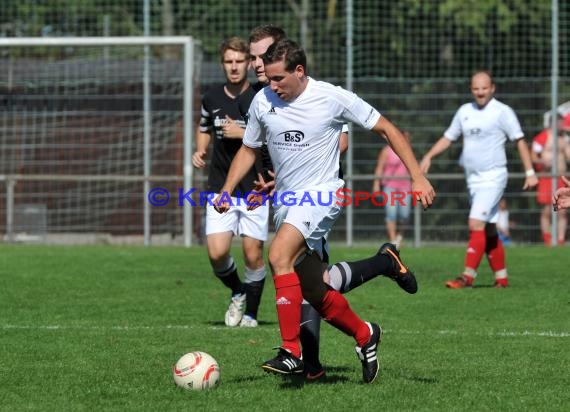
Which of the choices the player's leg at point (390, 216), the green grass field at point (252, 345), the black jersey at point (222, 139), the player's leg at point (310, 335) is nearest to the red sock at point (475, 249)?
the green grass field at point (252, 345)

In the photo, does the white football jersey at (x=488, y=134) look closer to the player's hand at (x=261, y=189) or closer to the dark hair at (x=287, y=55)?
the player's hand at (x=261, y=189)

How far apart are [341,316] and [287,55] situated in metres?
1.49

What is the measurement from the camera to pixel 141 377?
7199mm

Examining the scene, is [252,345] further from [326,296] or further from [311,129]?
[311,129]

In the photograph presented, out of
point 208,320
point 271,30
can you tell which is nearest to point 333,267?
point 271,30

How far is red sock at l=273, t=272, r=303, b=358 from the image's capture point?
6797 millimetres

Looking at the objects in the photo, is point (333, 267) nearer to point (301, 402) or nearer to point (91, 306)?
point (301, 402)

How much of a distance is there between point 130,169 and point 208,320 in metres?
10.8

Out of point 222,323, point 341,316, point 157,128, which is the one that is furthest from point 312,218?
point 157,128

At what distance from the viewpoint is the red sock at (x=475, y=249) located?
1316cm

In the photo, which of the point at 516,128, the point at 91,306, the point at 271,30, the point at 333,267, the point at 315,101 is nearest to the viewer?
the point at 315,101

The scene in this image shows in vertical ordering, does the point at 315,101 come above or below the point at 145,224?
above

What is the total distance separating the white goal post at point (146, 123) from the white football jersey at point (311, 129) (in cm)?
1248

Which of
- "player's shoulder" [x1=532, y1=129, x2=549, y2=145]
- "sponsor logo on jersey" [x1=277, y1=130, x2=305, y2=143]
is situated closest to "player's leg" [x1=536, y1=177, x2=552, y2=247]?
"player's shoulder" [x1=532, y1=129, x2=549, y2=145]
